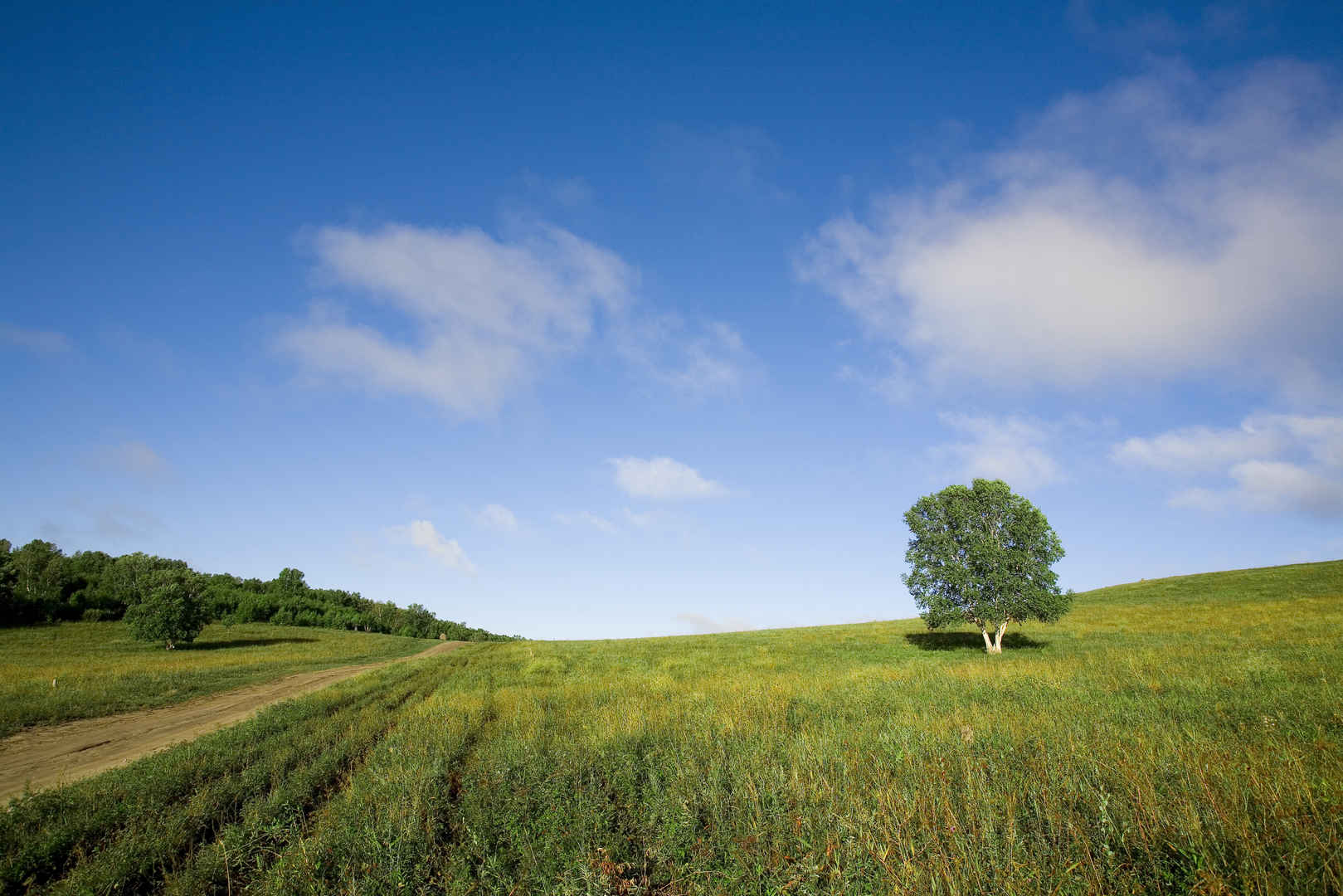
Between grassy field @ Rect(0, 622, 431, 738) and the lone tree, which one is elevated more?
the lone tree

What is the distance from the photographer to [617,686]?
21250 millimetres

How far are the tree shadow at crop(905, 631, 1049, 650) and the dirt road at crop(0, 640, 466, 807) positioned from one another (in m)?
35.9

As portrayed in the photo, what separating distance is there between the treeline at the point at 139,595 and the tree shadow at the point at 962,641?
64.7m

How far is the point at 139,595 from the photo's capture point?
56469 millimetres

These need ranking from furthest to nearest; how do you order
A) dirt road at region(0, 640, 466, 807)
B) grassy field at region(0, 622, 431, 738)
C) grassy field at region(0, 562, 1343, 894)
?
1. grassy field at region(0, 622, 431, 738)
2. dirt road at region(0, 640, 466, 807)
3. grassy field at region(0, 562, 1343, 894)

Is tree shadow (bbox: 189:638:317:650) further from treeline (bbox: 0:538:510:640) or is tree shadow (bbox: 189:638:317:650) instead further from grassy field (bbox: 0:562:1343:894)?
grassy field (bbox: 0:562:1343:894)

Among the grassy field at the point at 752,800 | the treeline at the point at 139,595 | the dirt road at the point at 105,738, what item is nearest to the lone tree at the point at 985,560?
the grassy field at the point at 752,800

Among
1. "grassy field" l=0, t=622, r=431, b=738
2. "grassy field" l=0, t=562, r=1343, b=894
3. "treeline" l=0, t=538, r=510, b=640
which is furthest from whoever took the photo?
"treeline" l=0, t=538, r=510, b=640

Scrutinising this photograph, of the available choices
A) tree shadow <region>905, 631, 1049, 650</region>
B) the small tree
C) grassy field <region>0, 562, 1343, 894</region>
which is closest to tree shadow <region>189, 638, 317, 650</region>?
the small tree

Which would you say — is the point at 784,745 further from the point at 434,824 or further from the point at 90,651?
the point at 90,651

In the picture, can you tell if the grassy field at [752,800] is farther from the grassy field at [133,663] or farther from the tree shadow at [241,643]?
the tree shadow at [241,643]

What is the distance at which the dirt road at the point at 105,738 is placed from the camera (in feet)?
38.5

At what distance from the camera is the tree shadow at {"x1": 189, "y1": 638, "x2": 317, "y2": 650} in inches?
2048

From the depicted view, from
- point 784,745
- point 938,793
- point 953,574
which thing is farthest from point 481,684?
point 953,574
